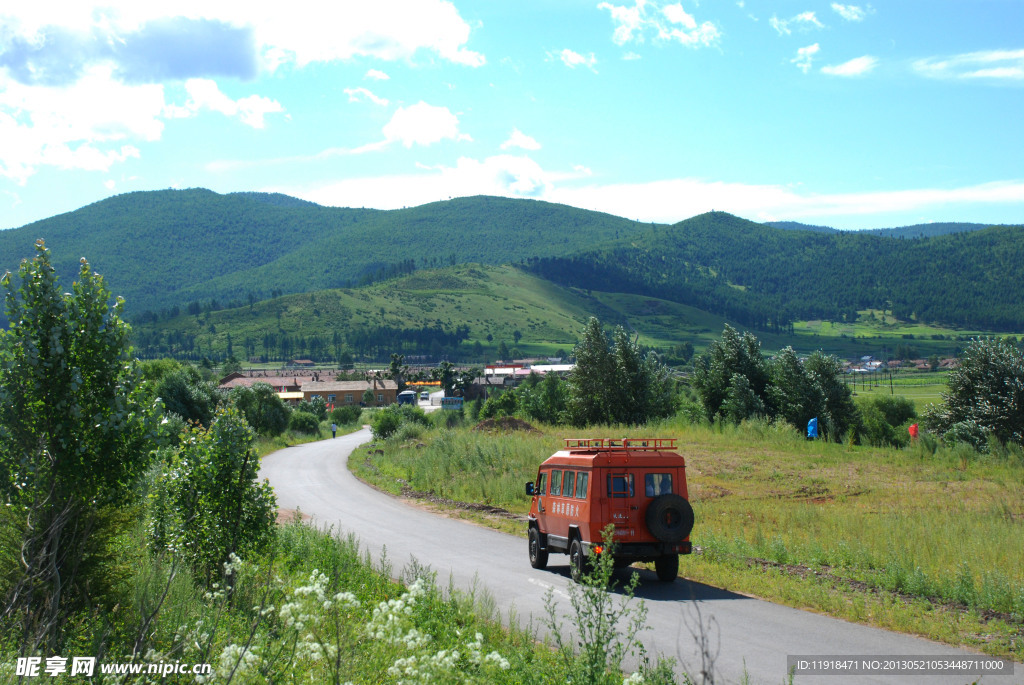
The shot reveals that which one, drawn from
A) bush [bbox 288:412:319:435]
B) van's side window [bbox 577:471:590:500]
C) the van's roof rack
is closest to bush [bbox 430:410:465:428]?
bush [bbox 288:412:319:435]

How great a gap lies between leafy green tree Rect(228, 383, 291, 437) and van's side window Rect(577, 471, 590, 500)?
54502mm

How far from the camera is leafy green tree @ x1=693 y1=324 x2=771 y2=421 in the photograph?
157 ft

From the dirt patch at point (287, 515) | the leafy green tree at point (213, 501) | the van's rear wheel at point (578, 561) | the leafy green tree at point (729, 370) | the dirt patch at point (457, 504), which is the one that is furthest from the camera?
the leafy green tree at point (729, 370)

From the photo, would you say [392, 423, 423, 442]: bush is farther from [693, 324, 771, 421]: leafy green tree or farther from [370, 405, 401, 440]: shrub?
[693, 324, 771, 421]: leafy green tree

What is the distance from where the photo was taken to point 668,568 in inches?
520

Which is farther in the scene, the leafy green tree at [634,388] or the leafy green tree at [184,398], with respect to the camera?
the leafy green tree at [634,388]

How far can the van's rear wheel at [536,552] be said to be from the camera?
14.6 m

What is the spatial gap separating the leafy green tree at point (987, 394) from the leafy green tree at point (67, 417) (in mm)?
31379

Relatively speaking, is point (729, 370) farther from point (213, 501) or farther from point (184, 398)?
point (213, 501)

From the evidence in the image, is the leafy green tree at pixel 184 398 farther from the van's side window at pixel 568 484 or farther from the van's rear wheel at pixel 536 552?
the van's side window at pixel 568 484

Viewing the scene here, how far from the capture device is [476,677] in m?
6.53

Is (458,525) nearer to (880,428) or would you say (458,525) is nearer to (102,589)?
Result: (102,589)

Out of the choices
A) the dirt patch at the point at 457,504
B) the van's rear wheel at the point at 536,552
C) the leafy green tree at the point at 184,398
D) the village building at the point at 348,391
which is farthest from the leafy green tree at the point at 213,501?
the village building at the point at 348,391

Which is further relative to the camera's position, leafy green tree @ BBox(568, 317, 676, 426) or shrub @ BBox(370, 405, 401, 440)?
shrub @ BBox(370, 405, 401, 440)
